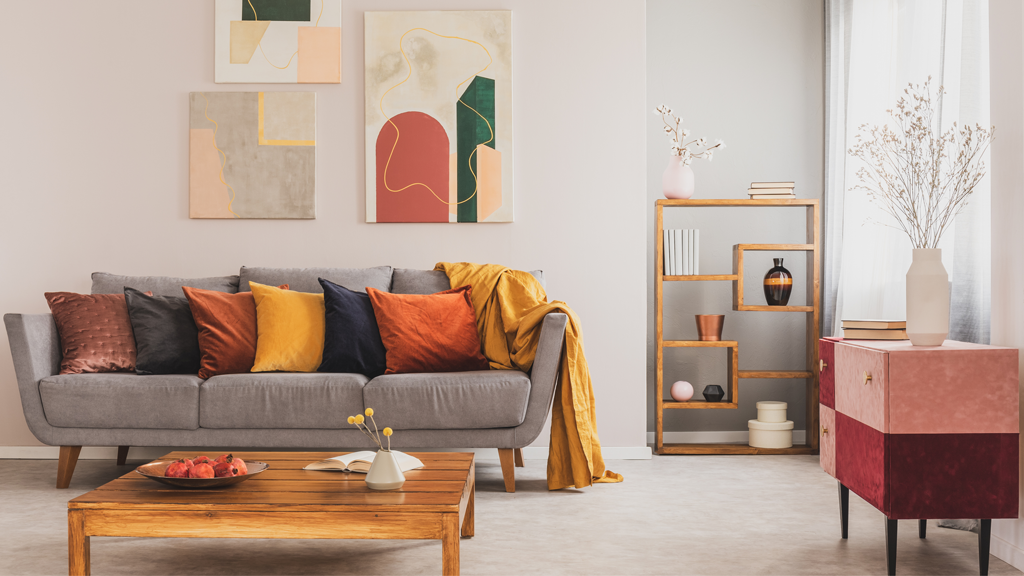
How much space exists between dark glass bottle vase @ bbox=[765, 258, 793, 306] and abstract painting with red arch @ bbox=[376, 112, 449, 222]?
5.88 ft

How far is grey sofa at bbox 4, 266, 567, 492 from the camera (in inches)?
119

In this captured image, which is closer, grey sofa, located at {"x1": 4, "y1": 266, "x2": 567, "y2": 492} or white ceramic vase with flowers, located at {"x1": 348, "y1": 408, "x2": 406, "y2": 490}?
white ceramic vase with flowers, located at {"x1": 348, "y1": 408, "x2": 406, "y2": 490}

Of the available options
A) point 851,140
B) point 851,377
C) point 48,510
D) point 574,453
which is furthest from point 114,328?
point 851,140

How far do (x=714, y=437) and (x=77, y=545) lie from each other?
330 centimetres

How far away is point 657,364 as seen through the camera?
155 inches

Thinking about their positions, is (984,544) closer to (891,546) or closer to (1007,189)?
(891,546)

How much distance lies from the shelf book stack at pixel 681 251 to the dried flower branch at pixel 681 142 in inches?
15.6

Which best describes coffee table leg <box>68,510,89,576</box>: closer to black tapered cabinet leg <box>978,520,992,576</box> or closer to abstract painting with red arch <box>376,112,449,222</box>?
abstract painting with red arch <box>376,112,449,222</box>

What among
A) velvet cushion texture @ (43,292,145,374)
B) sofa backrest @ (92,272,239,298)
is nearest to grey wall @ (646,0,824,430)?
sofa backrest @ (92,272,239,298)

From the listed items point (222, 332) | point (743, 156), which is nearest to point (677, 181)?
point (743, 156)

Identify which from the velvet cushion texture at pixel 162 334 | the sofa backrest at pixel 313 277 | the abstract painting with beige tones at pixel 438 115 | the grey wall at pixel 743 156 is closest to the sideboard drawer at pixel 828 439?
the grey wall at pixel 743 156

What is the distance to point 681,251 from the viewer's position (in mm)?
3939

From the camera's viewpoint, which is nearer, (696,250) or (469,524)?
(469,524)

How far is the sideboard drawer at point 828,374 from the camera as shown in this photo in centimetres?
250
